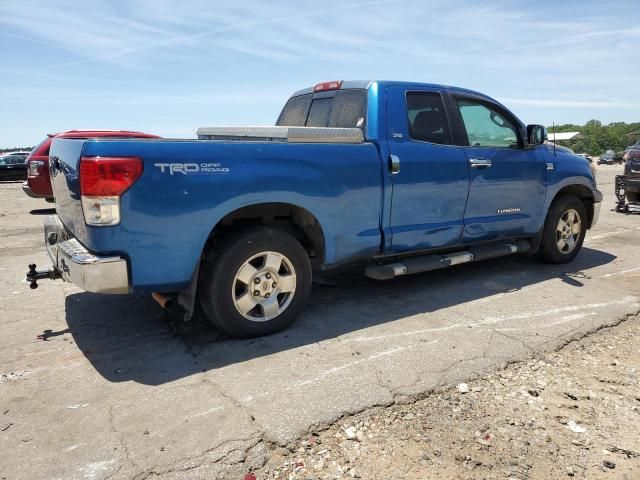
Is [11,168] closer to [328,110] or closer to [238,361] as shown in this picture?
[328,110]

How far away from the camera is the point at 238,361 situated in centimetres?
364

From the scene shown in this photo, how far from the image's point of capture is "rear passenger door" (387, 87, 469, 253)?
181 inches

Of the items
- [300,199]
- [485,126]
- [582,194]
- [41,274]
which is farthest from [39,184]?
[582,194]

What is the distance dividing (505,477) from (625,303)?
3.27 metres

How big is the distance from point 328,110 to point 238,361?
2.74m

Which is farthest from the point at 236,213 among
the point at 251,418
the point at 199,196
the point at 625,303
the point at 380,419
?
the point at 625,303

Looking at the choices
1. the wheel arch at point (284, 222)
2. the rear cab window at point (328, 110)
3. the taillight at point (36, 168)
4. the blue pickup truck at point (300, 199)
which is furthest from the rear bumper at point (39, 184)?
the wheel arch at point (284, 222)

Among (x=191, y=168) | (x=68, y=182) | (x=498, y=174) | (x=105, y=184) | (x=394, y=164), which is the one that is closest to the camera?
(x=105, y=184)

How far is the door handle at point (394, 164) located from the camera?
14.7 feet

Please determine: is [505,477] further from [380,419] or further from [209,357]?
[209,357]

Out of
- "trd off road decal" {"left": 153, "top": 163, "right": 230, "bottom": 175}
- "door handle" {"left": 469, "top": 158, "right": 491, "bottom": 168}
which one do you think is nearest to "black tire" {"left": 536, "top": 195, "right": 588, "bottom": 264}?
"door handle" {"left": 469, "top": 158, "right": 491, "bottom": 168}

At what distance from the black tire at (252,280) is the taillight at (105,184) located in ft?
2.55

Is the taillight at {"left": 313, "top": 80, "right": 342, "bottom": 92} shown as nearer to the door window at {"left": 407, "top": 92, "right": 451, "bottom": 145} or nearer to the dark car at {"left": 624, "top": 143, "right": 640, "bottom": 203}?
the door window at {"left": 407, "top": 92, "right": 451, "bottom": 145}

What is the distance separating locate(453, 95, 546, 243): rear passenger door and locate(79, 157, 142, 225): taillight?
10.7 ft
